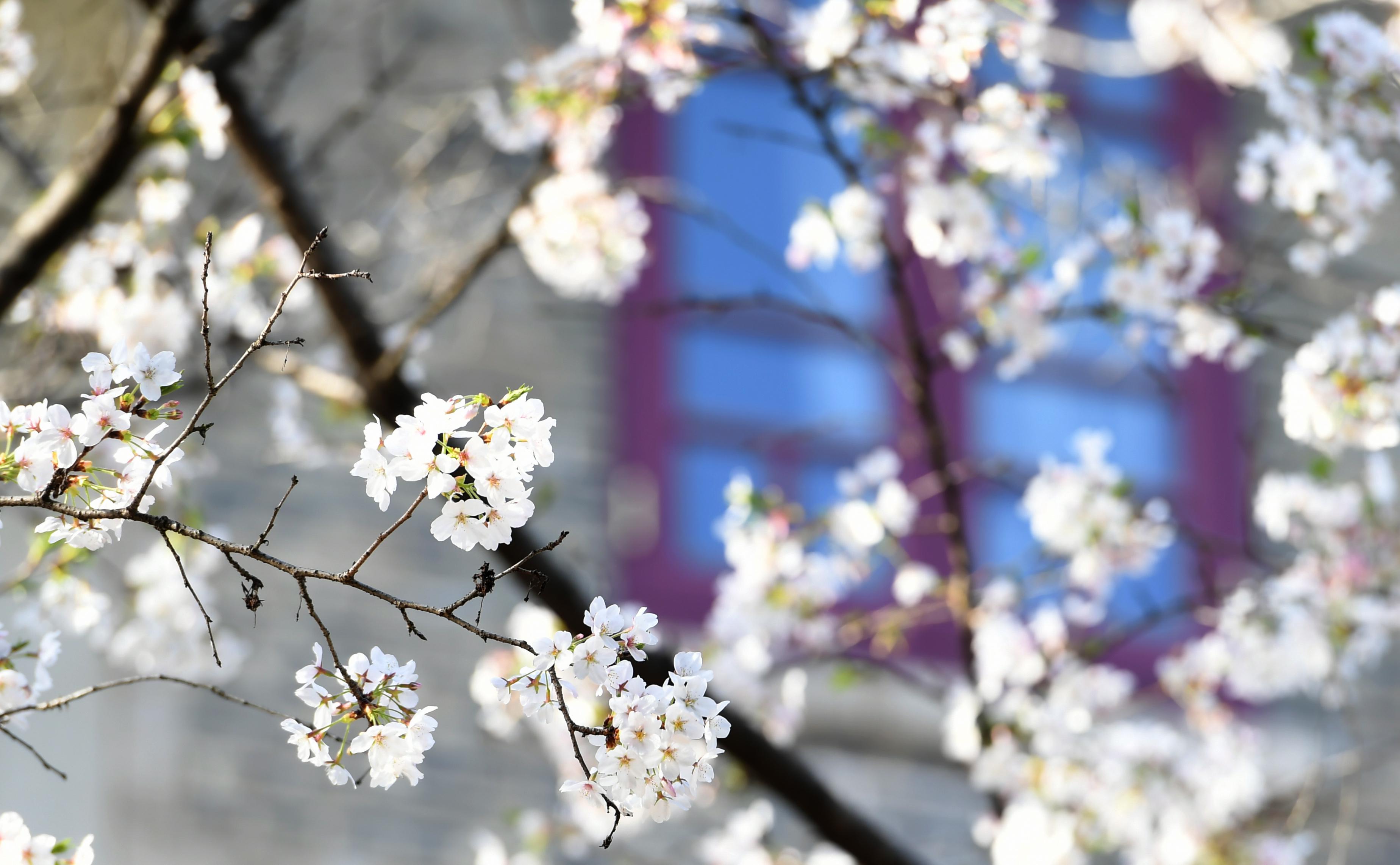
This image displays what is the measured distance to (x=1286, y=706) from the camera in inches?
153

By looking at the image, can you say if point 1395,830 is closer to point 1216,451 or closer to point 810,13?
point 1216,451

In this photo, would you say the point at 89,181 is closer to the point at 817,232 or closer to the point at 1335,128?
the point at 817,232

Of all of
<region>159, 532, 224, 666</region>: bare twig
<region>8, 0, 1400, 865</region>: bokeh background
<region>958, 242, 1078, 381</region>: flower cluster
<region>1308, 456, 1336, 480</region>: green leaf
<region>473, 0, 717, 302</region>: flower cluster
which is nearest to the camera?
<region>159, 532, 224, 666</region>: bare twig

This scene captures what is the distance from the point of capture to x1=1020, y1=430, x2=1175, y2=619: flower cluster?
2.38 m

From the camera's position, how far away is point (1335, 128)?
202 cm

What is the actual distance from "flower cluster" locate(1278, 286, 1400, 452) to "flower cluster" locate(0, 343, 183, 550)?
1.47 metres

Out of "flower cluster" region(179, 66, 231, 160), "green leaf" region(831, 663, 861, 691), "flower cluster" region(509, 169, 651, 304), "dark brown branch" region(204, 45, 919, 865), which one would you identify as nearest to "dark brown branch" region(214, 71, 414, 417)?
"dark brown branch" region(204, 45, 919, 865)

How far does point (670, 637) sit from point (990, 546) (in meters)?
1.09

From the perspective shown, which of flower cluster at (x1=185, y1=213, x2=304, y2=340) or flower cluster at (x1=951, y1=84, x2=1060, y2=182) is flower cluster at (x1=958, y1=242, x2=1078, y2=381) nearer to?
flower cluster at (x1=951, y1=84, x2=1060, y2=182)

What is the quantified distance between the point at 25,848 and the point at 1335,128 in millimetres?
1952

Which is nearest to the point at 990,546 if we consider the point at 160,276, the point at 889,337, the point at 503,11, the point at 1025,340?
the point at 889,337

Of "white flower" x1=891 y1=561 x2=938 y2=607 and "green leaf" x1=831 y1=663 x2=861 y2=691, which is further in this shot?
"white flower" x1=891 y1=561 x2=938 y2=607

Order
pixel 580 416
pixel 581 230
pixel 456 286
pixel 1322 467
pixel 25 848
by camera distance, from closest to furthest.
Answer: pixel 25 848 < pixel 456 286 < pixel 1322 467 < pixel 581 230 < pixel 580 416

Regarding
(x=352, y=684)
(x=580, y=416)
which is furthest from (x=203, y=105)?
(x=580, y=416)
